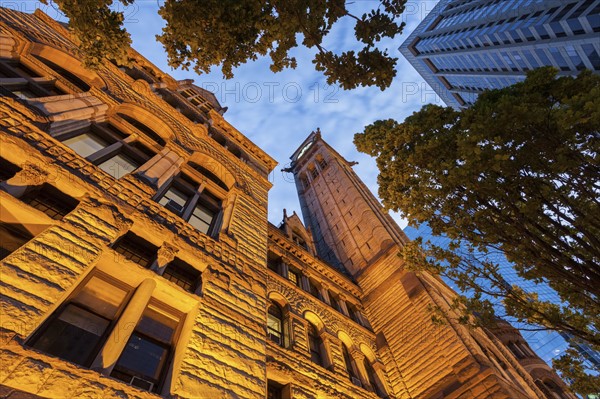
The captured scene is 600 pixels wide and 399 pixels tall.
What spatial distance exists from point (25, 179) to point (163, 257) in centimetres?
326

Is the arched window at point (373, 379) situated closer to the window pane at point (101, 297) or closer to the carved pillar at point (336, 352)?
the carved pillar at point (336, 352)

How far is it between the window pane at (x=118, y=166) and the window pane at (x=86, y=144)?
0.53 m

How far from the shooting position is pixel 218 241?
1021cm

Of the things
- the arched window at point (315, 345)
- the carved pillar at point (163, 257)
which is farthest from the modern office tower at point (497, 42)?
the carved pillar at point (163, 257)

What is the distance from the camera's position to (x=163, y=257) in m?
8.06

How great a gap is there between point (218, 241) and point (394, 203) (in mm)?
5589

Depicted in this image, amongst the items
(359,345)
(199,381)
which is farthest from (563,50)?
(199,381)

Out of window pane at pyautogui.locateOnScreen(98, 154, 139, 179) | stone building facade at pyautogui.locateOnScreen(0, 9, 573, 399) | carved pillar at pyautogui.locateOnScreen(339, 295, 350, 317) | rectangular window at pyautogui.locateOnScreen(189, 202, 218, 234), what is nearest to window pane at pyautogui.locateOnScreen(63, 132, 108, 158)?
stone building facade at pyautogui.locateOnScreen(0, 9, 573, 399)

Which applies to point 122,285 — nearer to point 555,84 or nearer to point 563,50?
point 555,84

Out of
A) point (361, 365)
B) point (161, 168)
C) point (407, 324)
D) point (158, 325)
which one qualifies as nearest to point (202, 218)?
point (161, 168)

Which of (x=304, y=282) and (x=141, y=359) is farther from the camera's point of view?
(x=304, y=282)

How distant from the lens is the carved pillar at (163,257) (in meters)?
7.71

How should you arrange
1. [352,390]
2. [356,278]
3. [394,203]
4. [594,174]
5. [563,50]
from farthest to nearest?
1. [563,50]
2. [356,278]
3. [352,390]
4. [394,203]
5. [594,174]

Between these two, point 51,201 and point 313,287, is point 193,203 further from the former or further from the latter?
point 313,287
